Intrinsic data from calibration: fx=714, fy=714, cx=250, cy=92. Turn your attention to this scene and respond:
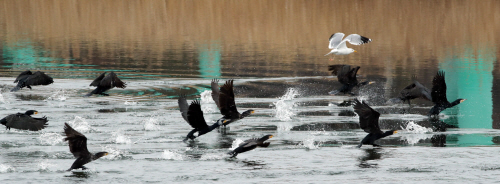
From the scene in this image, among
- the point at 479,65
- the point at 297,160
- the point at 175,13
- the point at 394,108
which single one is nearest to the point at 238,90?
the point at 394,108

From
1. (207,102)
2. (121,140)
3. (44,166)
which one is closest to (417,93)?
(207,102)

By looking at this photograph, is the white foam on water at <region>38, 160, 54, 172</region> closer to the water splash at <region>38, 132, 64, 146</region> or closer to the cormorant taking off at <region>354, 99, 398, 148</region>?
the water splash at <region>38, 132, 64, 146</region>

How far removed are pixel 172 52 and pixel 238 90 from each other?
12.9 m

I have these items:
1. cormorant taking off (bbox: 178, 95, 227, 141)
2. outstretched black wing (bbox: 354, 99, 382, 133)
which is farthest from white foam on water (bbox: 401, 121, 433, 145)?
cormorant taking off (bbox: 178, 95, 227, 141)

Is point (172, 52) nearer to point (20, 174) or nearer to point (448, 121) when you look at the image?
point (448, 121)

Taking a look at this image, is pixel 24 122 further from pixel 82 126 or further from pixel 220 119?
pixel 220 119

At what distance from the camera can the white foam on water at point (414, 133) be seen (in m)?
13.0

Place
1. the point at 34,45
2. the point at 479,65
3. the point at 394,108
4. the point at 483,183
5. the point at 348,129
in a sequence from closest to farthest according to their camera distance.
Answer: the point at 483,183
the point at 348,129
the point at 394,108
the point at 479,65
the point at 34,45

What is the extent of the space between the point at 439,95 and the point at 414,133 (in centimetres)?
160

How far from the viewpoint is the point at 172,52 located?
32.5 metres

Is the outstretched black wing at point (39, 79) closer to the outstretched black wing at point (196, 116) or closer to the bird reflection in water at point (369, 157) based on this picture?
the outstretched black wing at point (196, 116)

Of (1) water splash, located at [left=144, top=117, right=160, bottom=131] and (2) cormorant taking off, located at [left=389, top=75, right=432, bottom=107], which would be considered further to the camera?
(2) cormorant taking off, located at [left=389, top=75, right=432, bottom=107]

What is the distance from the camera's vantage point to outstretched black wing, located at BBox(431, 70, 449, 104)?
571 inches

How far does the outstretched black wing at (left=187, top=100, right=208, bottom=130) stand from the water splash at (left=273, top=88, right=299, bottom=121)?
11.3ft
